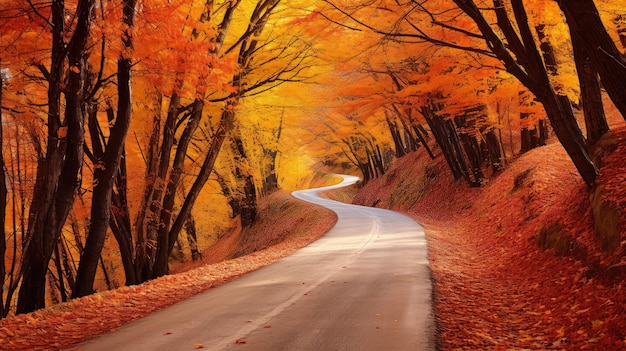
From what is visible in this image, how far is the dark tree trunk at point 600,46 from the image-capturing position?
19.5ft

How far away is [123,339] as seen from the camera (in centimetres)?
581

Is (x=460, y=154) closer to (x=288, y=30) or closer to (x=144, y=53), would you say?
(x=288, y=30)

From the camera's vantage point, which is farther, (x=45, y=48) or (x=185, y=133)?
(x=185, y=133)

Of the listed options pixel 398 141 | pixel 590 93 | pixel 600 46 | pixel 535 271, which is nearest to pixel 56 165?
pixel 600 46

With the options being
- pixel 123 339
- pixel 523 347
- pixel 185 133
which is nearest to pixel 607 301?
pixel 523 347

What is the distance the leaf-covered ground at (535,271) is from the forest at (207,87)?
61cm

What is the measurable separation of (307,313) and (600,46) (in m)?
5.30

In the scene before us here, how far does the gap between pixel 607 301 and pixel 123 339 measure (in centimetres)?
616

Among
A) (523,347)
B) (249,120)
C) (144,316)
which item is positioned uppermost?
(249,120)

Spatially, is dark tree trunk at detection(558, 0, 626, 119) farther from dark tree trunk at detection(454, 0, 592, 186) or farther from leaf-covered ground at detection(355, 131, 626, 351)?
leaf-covered ground at detection(355, 131, 626, 351)

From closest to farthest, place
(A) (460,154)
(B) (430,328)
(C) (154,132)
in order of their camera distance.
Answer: (B) (430,328) < (C) (154,132) < (A) (460,154)

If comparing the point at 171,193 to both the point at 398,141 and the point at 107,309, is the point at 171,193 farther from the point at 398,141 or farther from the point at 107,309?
the point at 398,141

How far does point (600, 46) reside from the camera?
598cm

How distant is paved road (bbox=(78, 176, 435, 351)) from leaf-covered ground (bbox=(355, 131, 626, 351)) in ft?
1.65
